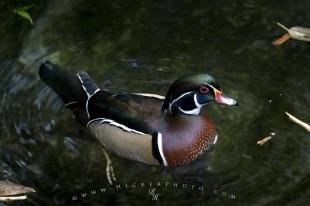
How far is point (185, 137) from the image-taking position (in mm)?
4477

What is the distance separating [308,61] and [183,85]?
136 centimetres

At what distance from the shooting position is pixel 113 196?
4301 millimetres

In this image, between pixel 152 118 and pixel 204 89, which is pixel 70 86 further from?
pixel 204 89

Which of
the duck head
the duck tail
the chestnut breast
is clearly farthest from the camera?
the duck tail

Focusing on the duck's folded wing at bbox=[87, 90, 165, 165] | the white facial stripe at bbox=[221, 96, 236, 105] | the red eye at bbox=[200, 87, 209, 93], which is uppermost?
the red eye at bbox=[200, 87, 209, 93]

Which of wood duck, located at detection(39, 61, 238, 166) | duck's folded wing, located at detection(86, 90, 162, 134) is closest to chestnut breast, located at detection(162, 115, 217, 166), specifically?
wood duck, located at detection(39, 61, 238, 166)

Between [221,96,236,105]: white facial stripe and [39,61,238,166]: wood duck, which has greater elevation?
[221,96,236,105]: white facial stripe

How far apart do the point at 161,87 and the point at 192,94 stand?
0.74 m

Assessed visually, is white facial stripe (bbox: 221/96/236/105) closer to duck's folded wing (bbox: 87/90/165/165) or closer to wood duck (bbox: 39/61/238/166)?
wood duck (bbox: 39/61/238/166)

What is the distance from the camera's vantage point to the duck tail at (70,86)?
4.63 m

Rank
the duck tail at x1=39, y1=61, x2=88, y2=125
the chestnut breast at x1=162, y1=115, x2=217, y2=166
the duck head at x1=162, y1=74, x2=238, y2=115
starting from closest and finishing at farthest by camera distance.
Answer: the duck head at x1=162, y1=74, x2=238, y2=115 < the chestnut breast at x1=162, y1=115, x2=217, y2=166 < the duck tail at x1=39, y1=61, x2=88, y2=125

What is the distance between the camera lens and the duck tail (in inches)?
182

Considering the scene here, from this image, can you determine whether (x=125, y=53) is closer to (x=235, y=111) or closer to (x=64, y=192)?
(x=235, y=111)

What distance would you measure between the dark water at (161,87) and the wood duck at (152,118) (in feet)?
0.40
